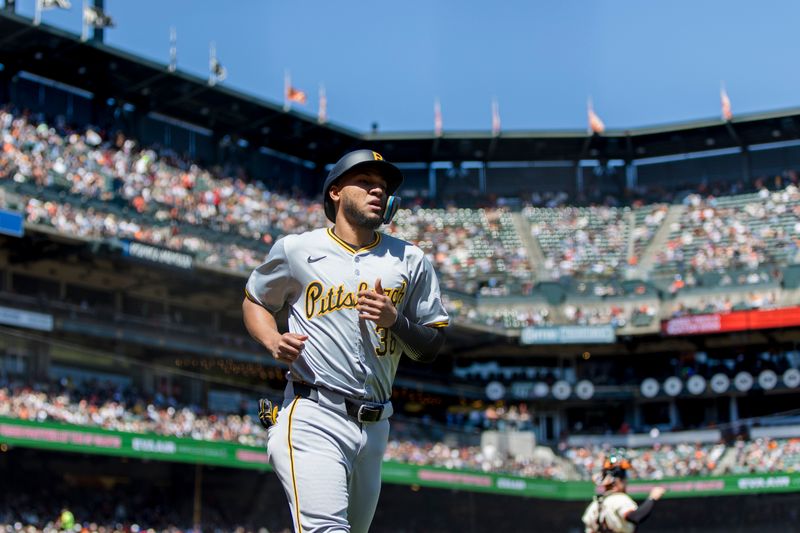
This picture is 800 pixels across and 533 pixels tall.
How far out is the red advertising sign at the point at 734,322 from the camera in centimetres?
4078

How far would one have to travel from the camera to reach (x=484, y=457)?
38.8 meters

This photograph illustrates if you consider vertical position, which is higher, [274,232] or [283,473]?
[274,232]

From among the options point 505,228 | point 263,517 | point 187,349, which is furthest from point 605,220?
point 263,517

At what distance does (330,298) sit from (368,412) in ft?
1.88

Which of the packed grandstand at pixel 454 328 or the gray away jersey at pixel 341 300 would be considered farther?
the packed grandstand at pixel 454 328

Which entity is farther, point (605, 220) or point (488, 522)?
point (605, 220)

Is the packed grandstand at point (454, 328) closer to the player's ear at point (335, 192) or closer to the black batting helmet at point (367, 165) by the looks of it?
the player's ear at point (335, 192)

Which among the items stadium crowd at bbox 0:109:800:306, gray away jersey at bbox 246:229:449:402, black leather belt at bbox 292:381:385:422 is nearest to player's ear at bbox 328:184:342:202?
gray away jersey at bbox 246:229:449:402

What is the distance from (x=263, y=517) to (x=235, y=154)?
21.1 metres

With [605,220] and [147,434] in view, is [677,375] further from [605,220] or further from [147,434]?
[147,434]

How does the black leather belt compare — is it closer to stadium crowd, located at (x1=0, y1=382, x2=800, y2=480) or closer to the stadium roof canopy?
stadium crowd, located at (x1=0, y1=382, x2=800, y2=480)

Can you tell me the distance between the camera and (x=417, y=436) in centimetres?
3709

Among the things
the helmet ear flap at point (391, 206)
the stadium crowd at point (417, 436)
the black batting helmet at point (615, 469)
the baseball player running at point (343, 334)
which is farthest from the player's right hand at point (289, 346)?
the stadium crowd at point (417, 436)

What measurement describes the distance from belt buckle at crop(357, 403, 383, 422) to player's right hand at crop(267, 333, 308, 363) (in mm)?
422
